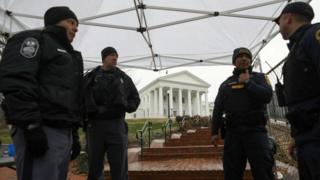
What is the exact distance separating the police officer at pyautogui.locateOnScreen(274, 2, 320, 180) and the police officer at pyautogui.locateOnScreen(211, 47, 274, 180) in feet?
3.81

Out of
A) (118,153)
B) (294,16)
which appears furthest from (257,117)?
(118,153)

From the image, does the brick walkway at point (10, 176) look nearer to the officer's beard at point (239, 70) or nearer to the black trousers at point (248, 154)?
the black trousers at point (248, 154)

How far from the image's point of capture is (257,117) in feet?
11.5

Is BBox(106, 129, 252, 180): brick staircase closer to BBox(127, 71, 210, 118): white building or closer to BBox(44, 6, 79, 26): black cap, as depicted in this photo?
BBox(44, 6, 79, 26): black cap

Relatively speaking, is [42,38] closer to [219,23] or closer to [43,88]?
[43,88]

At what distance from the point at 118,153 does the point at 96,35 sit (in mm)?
5010

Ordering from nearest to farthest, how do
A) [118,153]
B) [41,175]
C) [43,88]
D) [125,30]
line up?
[41,175]
[43,88]
[118,153]
[125,30]

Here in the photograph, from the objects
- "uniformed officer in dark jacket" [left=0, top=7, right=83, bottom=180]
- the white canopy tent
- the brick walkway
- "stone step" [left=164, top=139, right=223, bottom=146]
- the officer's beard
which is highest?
the white canopy tent

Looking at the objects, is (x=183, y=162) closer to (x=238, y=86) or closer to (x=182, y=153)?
(x=182, y=153)

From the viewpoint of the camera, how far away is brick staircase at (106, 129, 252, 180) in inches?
228

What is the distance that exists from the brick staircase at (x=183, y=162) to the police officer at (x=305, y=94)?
11.6 ft

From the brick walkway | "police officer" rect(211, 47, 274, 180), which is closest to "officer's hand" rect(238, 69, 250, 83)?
"police officer" rect(211, 47, 274, 180)

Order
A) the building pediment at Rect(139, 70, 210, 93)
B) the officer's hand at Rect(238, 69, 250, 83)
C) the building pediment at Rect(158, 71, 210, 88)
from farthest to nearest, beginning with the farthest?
the building pediment at Rect(158, 71, 210, 88), the building pediment at Rect(139, 70, 210, 93), the officer's hand at Rect(238, 69, 250, 83)

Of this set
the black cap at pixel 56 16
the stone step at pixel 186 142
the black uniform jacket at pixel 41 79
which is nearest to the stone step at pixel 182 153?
the stone step at pixel 186 142
